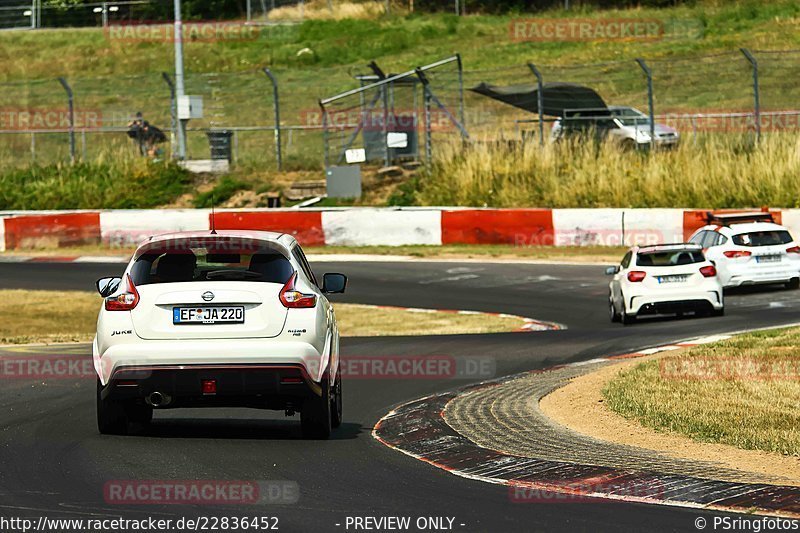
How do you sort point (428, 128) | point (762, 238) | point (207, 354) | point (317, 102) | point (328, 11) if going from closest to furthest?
point (207, 354), point (762, 238), point (428, 128), point (317, 102), point (328, 11)

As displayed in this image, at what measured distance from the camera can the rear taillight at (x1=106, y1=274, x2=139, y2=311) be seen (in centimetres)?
1009

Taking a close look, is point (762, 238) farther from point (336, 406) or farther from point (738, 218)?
point (336, 406)

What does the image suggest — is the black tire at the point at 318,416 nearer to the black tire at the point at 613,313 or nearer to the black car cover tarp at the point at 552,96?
the black tire at the point at 613,313

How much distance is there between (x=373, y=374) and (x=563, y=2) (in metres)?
56.5

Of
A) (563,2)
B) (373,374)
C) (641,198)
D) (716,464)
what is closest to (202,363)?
(716,464)

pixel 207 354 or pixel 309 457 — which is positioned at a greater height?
pixel 207 354

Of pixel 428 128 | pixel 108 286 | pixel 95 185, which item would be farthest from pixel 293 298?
pixel 95 185

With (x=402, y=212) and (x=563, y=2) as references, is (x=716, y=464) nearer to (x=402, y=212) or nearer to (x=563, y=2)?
(x=402, y=212)

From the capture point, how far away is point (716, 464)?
928 cm

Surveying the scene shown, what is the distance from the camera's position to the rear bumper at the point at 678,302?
22234mm

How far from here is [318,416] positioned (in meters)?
10.5

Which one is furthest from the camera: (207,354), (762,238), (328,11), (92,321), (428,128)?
(328,11)

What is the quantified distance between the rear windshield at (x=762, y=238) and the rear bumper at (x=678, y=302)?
129 inches

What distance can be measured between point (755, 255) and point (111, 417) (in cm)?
1686
